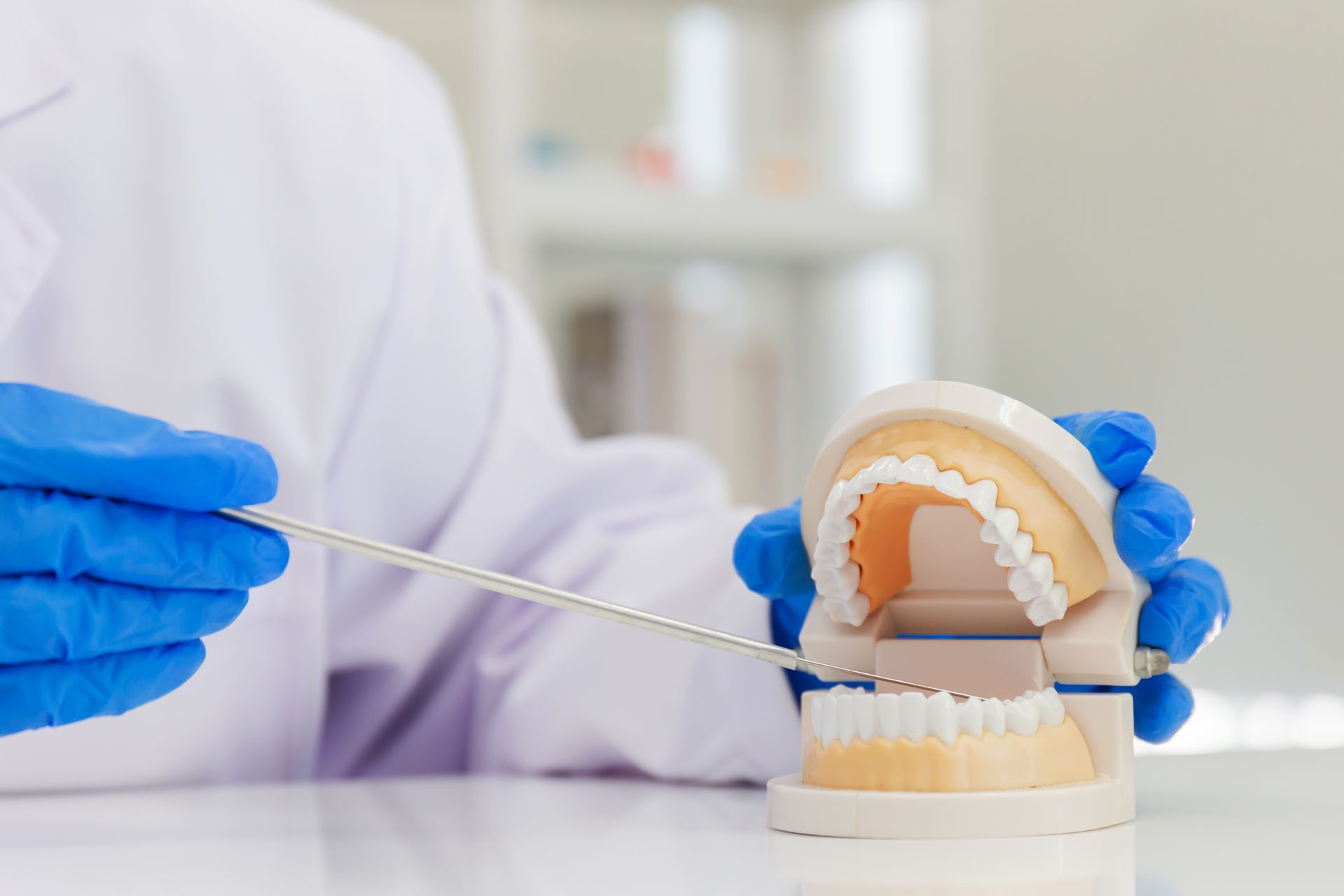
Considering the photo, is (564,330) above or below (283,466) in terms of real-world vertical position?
above

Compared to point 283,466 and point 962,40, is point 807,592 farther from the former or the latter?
point 962,40

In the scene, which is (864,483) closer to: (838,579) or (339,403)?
(838,579)

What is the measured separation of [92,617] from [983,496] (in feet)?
1.43

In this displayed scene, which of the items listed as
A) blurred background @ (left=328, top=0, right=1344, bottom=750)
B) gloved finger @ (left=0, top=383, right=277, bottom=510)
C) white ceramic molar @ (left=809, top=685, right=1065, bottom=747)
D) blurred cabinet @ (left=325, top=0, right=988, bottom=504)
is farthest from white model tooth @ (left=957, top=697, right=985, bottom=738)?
blurred cabinet @ (left=325, top=0, right=988, bottom=504)

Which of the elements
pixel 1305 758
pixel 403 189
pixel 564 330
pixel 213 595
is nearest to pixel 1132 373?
pixel 1305 758

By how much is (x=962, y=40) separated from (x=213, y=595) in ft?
6.11

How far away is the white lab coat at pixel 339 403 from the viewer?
31.5 inches

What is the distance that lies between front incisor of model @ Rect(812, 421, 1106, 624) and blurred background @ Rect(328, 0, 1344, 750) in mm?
546

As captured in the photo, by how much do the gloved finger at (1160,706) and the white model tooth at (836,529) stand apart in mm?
158

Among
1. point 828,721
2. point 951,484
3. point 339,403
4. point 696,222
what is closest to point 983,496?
point 951,484

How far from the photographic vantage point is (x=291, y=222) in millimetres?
925

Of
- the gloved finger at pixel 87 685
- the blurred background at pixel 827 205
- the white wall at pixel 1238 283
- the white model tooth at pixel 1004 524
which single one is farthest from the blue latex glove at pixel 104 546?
the blurred background at pixel 827 205

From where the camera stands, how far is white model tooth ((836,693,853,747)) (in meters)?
0.54

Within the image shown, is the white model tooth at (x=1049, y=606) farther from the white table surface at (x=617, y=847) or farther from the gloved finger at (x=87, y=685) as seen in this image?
the gloved finger at (x=87, y=685)
